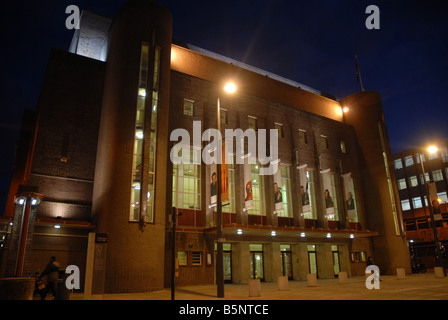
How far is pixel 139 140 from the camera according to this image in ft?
72.4

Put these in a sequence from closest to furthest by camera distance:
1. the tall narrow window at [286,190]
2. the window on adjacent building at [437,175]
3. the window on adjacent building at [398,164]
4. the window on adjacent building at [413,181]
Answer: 1. the tall narrow window at [286,190]
2. the window on adjacent building at [437,175]
3. the window on adjacent building at [413,181]
4. the window on adjacent building at [398,164]

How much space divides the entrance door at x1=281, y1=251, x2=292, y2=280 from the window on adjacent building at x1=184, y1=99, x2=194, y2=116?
1409 centimetres

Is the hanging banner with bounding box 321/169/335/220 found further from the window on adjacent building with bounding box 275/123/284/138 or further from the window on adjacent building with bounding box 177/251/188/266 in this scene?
the window on adjacent building with bounding box 177/251/188/266

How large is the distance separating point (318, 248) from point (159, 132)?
1821cm

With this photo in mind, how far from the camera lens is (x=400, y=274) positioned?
26.0 meters

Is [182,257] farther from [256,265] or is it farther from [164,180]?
[256,265]

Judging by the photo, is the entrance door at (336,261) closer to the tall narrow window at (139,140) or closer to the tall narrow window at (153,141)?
the tall narrow window at (153,141)

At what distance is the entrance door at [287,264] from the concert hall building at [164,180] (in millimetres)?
85

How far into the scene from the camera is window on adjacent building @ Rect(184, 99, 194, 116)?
26406 millimetres

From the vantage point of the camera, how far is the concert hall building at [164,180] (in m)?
19.8

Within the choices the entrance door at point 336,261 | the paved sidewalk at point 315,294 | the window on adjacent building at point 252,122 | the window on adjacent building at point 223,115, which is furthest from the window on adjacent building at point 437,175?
the window on adjacent building at point 223,115
